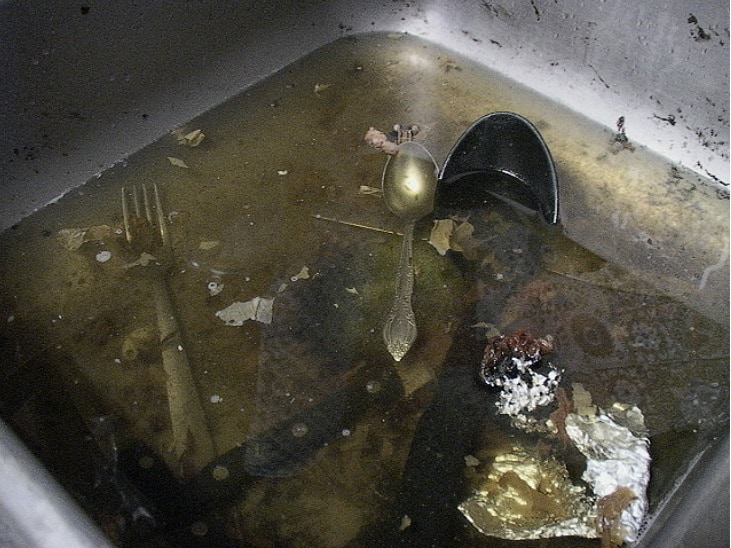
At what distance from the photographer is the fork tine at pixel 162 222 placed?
1.11 meters

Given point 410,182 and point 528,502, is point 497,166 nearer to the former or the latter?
point 410,182

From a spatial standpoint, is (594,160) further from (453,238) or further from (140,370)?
(140,370)

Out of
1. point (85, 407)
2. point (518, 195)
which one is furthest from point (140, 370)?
point (518, 195)

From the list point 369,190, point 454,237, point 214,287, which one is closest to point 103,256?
point 214,287

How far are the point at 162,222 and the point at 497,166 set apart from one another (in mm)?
540

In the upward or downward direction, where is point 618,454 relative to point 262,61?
downward

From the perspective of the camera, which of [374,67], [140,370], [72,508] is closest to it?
[72,508]

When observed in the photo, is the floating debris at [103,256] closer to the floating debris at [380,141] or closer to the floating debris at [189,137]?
the floating debris at [189,137]

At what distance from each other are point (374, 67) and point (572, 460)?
0.83 meters

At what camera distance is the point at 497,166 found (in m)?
1.18

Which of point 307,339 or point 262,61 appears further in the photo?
point 262,61

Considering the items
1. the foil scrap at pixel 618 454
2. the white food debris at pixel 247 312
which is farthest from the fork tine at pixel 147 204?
the foil scrap at pixel 618 454

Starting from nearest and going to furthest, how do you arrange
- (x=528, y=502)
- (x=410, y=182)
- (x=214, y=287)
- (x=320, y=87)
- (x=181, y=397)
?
(x=528, y=502) < (x=181, y=397) < (x=214, y=287) < (x=410, y=182) < (x=320, y=87)

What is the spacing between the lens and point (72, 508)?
0.59 meters
